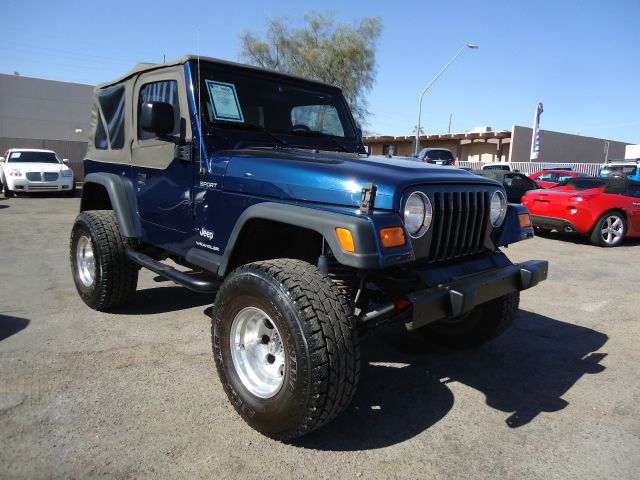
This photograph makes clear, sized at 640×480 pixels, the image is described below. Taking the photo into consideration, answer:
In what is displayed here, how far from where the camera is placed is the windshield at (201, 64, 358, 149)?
339 cm

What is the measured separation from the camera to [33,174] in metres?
14.5

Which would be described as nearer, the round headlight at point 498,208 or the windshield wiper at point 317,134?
the round headlight at point 498,208

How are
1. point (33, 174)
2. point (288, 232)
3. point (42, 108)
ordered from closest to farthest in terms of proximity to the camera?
point (288, 232), point (33, 174), point (42, 108)

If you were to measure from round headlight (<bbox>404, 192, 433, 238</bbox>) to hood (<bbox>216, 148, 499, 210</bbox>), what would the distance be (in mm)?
81

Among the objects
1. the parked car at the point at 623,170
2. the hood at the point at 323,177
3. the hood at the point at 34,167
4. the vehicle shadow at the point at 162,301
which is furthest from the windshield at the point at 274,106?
Answer: the parked car at the point at 623,170

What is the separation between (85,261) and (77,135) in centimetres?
2867

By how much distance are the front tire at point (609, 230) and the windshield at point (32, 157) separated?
52.9 feet

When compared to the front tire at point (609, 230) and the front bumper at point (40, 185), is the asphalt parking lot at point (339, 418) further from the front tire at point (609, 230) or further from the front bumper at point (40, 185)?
the front bumper at point (40, 185)

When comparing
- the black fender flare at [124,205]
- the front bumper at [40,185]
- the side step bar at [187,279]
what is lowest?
the front bumper at [40,185]

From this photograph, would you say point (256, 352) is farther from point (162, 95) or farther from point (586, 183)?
point (586, 183)

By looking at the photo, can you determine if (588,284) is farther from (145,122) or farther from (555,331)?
(145,122)

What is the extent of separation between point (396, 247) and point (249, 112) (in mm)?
1826

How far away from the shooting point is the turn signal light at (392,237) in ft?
7.47

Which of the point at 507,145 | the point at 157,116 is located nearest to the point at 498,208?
the point at 157,116
